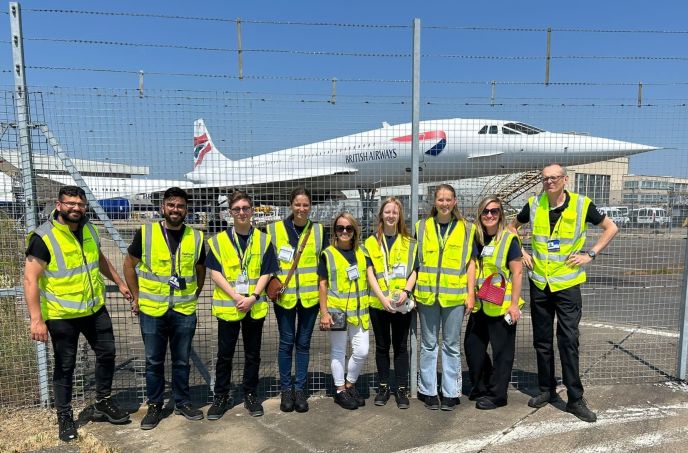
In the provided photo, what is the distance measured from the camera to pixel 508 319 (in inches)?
156

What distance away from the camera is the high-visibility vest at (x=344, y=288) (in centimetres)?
390

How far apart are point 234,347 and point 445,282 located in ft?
6.57

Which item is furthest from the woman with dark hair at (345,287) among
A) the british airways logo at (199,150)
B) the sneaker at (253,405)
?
the british airways logo at (199,150)

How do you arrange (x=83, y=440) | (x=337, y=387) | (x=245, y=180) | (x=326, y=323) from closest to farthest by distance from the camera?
(x=83, y=440), (x=326, y=323), (x=337, y=387), (x=245, y=180)

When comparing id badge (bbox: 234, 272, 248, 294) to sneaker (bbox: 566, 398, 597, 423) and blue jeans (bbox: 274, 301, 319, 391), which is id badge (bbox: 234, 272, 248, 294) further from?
sneaker (bbox: 566, 398, 597, 423)

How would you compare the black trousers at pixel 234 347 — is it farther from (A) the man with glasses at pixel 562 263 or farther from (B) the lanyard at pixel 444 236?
(A) the man with glasses at pixel 562 263

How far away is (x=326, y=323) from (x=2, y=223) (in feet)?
11.5

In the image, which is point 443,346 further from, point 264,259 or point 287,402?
point 264,259

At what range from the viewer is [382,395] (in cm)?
416

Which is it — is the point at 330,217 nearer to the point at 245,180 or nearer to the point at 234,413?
the point at 245,180

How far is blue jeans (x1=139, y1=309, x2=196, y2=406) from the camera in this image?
373 centimetres

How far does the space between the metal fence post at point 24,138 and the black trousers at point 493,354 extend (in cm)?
403

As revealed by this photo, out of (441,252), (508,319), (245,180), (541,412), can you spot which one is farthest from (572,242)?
(245,180)

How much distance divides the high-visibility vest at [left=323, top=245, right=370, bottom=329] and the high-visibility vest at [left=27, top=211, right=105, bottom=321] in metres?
2.01
